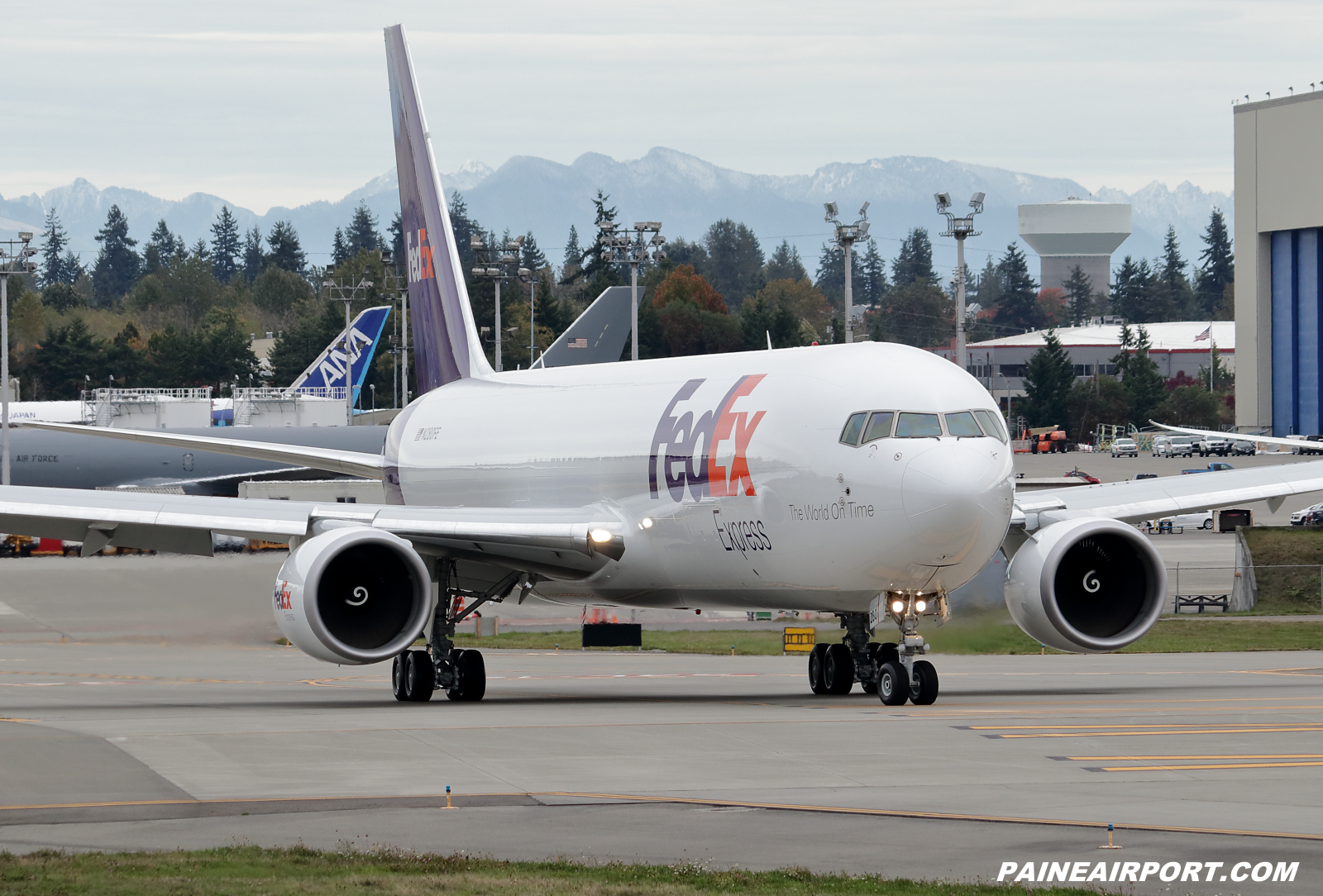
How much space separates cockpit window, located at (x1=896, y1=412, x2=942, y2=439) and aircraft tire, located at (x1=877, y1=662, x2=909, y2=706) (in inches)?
122

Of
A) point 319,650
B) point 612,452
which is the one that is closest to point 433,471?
point 612,452

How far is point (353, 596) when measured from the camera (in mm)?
24594

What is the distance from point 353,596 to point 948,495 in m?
8.34

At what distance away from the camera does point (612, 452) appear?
89.2ft

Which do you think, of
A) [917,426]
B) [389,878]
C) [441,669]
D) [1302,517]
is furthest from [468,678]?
[1302,517]

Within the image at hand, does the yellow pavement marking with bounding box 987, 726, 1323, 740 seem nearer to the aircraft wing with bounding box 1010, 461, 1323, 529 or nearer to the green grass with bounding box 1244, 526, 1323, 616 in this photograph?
the aircraft wing with bounding box 1010, 461, 1323, 529

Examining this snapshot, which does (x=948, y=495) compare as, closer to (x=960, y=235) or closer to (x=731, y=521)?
(x=731, y=521)

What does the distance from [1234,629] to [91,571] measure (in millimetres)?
28501

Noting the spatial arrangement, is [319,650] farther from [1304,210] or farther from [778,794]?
[1304,210]

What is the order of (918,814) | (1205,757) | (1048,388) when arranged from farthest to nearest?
(1048,388)
(1205,757)
(918,814)

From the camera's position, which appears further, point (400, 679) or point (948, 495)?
point (400, 679)

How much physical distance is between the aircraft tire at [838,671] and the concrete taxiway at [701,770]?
0.43 metres

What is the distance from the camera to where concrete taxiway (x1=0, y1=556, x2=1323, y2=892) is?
13320 millimetres

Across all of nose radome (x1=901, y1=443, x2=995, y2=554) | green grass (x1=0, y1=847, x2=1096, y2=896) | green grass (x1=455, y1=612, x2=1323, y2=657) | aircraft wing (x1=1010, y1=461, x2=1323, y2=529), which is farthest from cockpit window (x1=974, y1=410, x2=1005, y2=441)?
green grass (x1=0, y1=847, x2=1096, y2=896)
